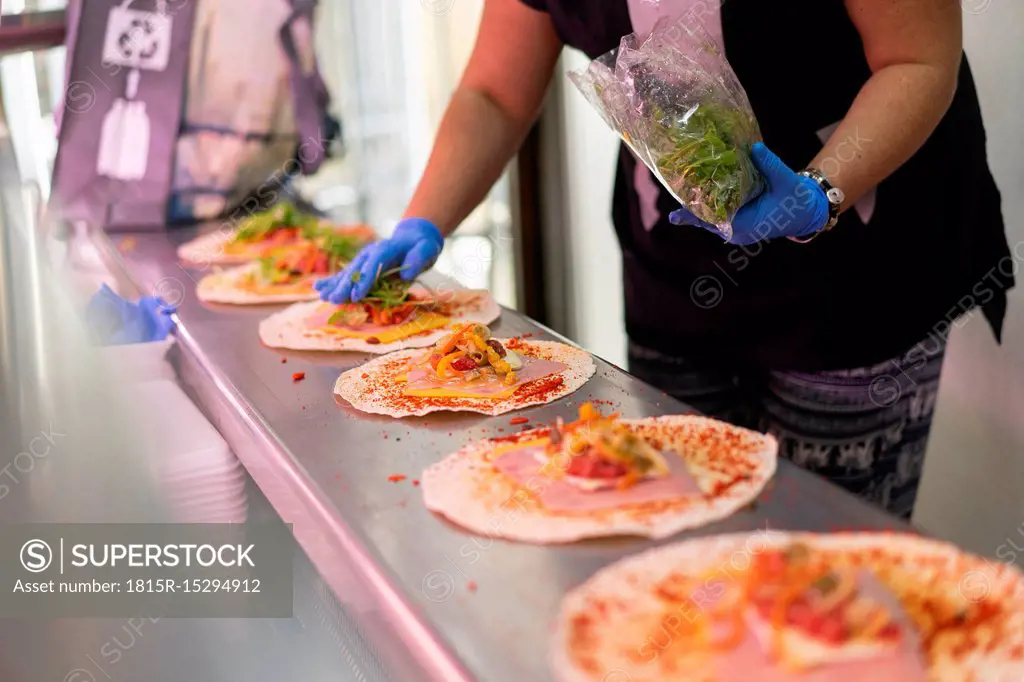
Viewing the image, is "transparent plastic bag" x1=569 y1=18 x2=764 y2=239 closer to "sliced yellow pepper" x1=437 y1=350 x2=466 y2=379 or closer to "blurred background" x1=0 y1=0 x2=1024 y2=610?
"sliced yellow pepper" x1=437 y1=350 x2=466 y2=379

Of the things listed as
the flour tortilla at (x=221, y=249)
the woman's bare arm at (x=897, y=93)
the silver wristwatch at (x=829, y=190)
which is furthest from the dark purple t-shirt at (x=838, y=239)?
the flour tortilla at (x=221, y=249)

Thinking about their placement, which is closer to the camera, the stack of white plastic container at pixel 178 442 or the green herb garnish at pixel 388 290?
the stack of white plastic container at pixel 178 442

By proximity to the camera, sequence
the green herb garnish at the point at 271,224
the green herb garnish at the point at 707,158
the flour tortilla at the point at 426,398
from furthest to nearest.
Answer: the green herb garnish at the point at 271,224
the flour tortilla at the point at 426,398
the green herb garnish at the point at 707,158

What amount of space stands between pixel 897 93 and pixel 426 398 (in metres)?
0.82

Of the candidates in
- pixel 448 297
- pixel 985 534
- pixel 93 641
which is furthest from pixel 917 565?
pixel 985 534

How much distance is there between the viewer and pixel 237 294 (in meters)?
2.16

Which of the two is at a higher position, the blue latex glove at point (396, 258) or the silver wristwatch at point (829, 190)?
the silver wristwatch at point (829, 190)

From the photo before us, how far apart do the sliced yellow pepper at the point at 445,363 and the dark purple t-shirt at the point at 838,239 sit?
493mm

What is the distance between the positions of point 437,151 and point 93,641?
3.62 feet

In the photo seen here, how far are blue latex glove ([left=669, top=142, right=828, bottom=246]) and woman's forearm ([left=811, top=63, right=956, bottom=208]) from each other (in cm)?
5

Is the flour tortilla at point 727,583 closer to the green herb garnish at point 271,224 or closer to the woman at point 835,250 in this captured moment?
the woman at point 835,250

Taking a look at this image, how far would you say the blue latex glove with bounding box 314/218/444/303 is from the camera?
6.21ft

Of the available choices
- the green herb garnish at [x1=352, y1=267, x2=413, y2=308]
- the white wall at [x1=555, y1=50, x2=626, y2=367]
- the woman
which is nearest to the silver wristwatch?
the woman

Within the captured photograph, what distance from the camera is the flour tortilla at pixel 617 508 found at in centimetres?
109
